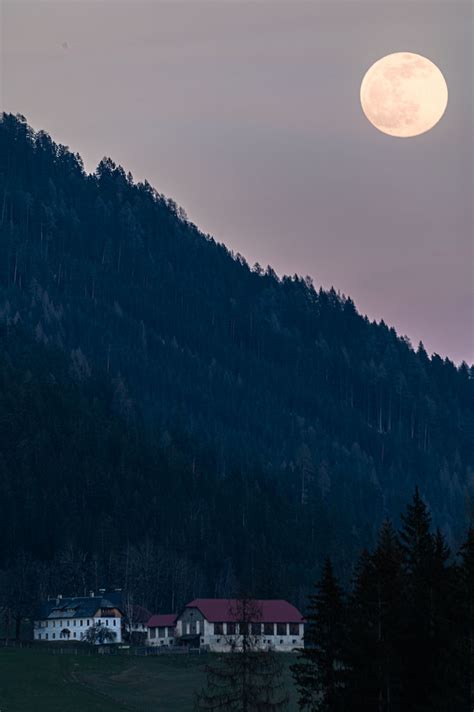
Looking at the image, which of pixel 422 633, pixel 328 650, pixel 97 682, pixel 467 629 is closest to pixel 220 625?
pixel 97 682

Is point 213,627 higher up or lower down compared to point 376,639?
higher up

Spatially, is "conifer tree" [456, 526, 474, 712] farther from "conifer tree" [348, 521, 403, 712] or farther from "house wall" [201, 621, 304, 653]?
"house wall" [201, 621, 304, 653]

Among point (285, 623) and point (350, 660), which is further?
point (285, 623)

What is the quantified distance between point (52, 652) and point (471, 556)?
10951 cm

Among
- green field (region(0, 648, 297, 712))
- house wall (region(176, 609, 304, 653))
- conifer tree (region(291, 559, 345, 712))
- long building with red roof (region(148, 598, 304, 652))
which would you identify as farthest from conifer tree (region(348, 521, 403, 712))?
house wall (region(176, 609, 304, 653))

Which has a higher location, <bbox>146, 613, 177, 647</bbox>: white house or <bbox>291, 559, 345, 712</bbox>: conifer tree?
<bbox>146, 613, 177, 647</bbox>: white house

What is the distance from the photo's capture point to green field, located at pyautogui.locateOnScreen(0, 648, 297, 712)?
119250 mm

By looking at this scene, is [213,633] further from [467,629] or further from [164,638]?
[467,629]

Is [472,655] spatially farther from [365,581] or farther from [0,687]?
[0,687]

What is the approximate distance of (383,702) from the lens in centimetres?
6719

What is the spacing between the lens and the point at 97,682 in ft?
447

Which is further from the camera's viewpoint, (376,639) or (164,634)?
(164,634)

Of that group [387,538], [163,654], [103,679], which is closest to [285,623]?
[163,654]

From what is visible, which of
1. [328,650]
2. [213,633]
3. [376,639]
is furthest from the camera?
[213,633]
